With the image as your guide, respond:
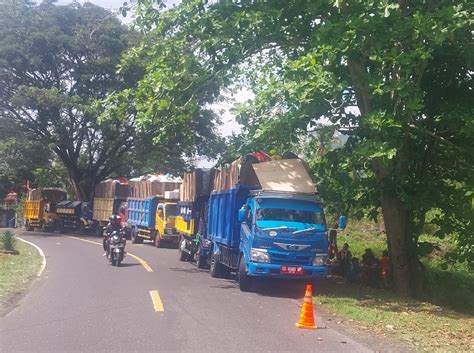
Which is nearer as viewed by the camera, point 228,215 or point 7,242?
point 228,215

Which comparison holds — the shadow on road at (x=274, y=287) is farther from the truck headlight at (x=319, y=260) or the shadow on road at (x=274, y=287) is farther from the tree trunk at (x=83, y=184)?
the tree trunk at (x=83, y=184)

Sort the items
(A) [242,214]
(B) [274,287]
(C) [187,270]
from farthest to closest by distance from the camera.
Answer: (C) [187,270] → (B) [274,287] → (A) [242,214]

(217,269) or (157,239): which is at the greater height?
(157,239)

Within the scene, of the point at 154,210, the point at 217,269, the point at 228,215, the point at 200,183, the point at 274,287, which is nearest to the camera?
the point at 274,287

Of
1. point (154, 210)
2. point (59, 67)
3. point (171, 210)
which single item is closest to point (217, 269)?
point (171, 210)

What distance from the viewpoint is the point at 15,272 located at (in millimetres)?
15547

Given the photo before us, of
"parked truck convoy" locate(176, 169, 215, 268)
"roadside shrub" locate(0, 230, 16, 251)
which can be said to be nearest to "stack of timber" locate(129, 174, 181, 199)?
"parked truck convoy" locate(176, 169, 215, 268)

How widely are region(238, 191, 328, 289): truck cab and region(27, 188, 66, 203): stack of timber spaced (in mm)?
32391

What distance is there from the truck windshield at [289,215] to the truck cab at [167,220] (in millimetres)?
13973

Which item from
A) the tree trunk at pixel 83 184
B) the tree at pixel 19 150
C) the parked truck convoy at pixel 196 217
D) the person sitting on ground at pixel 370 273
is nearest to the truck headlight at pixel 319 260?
the person sitting on ground at pixel 370 273

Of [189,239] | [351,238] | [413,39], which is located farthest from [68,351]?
[351,238]

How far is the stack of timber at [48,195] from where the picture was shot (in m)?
43.3

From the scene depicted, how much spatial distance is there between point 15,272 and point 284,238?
286 inches

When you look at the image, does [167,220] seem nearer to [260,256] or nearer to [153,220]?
[153,220]
